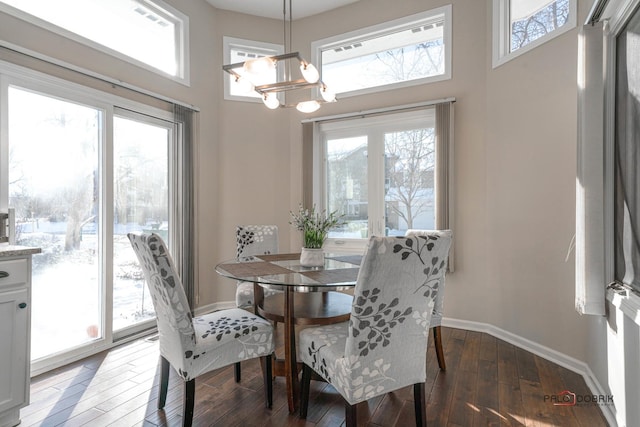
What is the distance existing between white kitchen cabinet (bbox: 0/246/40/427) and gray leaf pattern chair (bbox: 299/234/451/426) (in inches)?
67.5

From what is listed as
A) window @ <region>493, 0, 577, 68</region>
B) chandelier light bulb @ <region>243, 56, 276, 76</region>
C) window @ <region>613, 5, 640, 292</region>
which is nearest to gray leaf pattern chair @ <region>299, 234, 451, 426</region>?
window @ <region>613, 5, 640, 292</region>

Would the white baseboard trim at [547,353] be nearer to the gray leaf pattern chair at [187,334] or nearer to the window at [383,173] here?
the window at [383,173]

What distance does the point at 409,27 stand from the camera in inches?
150

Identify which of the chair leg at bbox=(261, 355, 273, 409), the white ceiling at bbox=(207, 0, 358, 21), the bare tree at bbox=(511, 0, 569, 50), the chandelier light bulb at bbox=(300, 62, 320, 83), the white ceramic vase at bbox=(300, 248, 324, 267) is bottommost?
the chair leg at bbox=(261, 355, 273, 409)

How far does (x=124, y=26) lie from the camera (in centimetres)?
319

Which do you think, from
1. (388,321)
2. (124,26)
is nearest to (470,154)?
(388,321)

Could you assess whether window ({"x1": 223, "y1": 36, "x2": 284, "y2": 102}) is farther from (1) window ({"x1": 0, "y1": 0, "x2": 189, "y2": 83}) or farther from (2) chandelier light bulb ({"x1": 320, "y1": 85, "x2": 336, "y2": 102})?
(2) chandelier light bulb ({"x1": 320, "y1": 85, "x2": 336, "y2": 102})

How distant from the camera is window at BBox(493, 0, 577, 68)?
9.02ft

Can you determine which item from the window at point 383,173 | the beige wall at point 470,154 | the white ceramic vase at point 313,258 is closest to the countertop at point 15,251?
the beige wall at point 470,154

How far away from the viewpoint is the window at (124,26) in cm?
260

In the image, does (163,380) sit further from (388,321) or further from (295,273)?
(388,321)

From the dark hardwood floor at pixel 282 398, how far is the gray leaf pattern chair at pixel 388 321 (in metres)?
0.42

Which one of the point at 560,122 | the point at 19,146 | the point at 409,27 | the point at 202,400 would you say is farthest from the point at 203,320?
the point at 409,27

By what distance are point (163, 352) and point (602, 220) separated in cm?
269
